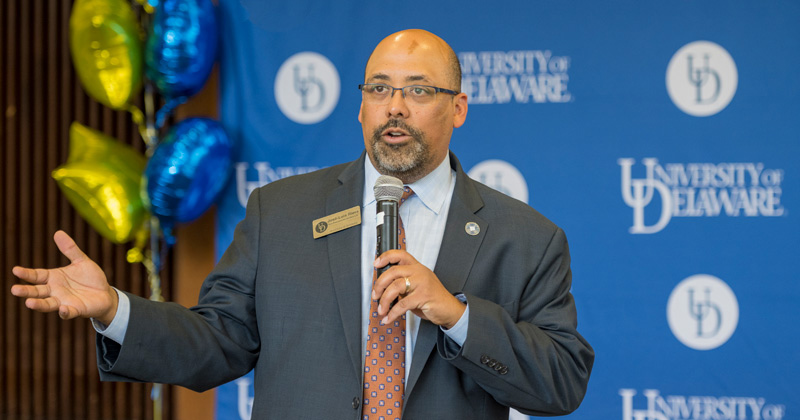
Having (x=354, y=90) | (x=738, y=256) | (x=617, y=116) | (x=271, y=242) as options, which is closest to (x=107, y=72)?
(x=354, y=90)

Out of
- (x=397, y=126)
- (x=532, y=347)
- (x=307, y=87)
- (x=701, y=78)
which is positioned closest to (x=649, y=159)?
(x=701, y=78)

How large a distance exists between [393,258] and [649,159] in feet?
7.64

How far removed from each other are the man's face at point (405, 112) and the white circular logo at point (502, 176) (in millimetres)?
1703

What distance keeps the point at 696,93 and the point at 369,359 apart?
2.37 metres

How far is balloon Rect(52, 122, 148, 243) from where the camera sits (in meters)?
3.42

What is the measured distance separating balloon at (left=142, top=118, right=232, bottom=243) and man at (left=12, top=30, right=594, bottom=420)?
58.6 inches

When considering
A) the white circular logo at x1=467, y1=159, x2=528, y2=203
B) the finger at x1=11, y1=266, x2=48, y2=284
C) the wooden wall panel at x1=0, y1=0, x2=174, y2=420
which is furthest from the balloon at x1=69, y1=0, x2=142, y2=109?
the finger at x1=11, y1=266, x2=48, y2=284

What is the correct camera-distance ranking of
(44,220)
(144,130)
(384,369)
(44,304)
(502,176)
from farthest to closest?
(44,220), (144,130), (502,176), (384,369), (44,304)

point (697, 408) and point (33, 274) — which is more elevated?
point (33, 274)

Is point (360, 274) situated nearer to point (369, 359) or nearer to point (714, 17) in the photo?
point (369, 359)

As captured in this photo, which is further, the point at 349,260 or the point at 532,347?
the point at 349,260

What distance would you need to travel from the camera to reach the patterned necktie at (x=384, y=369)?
1.71 metres

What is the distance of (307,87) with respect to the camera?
147 inches

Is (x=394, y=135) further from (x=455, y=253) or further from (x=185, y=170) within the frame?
(x=185, y=170)
